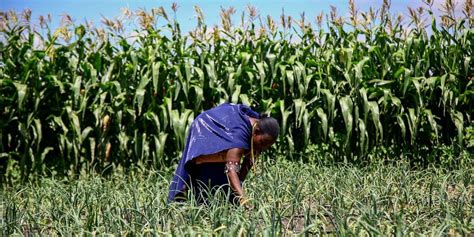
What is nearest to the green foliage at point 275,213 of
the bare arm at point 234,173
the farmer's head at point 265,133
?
the bare arm at point 234,173

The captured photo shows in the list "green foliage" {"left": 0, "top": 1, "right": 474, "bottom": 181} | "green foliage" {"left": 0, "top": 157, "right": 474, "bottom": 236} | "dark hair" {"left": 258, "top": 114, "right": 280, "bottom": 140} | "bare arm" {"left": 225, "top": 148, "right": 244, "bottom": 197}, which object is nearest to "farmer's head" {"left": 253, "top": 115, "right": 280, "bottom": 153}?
"dark hair" {"left": 258, "top": 114, "right": 280, "bottom": 140}

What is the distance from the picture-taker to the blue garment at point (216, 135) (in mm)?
3830

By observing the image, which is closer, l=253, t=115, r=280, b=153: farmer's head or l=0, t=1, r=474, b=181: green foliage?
l=253, t=115, r=280, b=153: farmer's head

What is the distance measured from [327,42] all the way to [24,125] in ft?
9.68

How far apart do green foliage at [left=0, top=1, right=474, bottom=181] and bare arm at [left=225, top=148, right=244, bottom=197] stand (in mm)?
2653

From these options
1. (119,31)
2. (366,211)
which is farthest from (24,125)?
(366,211)

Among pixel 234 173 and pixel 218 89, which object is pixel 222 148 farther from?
pixel 218 89

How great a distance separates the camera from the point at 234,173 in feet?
12.2

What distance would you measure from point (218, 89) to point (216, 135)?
2725 mm

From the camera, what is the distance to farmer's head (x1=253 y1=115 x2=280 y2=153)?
3779mm

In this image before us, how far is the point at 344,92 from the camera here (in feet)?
22.1

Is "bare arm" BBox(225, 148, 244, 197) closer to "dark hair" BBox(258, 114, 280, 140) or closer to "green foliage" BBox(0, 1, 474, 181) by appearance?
"dark hair" BBox(258, 114, 280, 140)

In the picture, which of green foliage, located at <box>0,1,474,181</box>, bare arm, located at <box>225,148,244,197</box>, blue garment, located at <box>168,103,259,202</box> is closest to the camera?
bare arm, located at <box>225,148,244,197</box>

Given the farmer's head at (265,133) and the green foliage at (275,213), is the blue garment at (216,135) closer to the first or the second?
the farmer's head at (265,133)
